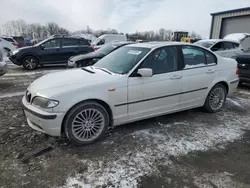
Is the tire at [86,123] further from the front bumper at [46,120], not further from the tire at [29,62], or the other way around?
the tire at [29,62]

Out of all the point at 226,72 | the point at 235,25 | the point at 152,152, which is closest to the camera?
the point at 152,152

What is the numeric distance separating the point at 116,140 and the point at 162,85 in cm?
128

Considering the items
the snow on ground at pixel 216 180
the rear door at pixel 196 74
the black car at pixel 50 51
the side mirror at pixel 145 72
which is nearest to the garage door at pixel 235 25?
the black car at pixel 50 51

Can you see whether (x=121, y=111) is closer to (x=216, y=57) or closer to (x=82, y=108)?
(x=82, y=108)

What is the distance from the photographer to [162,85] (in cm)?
377

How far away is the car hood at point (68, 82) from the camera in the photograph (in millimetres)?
3085

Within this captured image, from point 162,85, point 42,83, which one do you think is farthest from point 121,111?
point 42,83

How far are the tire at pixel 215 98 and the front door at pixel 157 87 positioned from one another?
96cm

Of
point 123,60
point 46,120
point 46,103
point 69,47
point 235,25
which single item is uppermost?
point 235,25

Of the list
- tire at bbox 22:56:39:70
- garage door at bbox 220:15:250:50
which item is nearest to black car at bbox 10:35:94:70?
tire at bbox 22:56:39:70

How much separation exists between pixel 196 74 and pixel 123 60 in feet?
5.00

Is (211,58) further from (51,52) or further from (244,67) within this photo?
(51,52)

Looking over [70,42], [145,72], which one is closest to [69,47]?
[70,42]

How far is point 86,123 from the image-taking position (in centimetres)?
328
